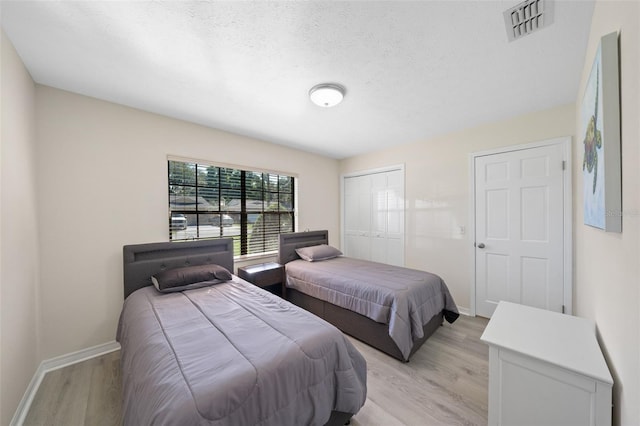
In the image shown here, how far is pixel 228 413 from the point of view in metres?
0.97

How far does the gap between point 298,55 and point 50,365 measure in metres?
3.35

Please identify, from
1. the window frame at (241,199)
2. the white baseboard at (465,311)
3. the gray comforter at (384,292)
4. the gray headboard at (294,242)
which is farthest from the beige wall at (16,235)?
the white baseboard at (465,311)

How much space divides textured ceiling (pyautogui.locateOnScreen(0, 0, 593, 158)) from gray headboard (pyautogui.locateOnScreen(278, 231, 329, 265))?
71.8 inches

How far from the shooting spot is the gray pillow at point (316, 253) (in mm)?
3480

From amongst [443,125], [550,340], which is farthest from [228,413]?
[443,125]

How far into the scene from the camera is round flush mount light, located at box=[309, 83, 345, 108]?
2059 mm

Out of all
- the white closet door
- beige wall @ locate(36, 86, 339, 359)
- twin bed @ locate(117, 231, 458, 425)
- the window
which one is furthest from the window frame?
the white closet door

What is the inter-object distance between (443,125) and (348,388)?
308 centimetres

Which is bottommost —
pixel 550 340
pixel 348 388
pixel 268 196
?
pixel 348 388

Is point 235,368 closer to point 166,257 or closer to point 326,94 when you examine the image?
point 166,257

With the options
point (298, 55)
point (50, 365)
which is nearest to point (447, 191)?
point (298, 55)

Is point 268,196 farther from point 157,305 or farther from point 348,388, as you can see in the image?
point 348,388

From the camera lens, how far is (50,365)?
2070 mm

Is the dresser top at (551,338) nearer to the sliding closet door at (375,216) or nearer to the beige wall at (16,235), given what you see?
the sliding closet door at (375,216)
